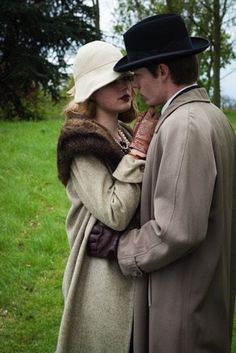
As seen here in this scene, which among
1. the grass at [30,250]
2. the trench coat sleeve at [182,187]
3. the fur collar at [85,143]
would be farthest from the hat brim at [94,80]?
the grass at [30,250]

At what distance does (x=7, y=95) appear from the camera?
1702 cm

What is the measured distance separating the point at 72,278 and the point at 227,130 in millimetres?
1011

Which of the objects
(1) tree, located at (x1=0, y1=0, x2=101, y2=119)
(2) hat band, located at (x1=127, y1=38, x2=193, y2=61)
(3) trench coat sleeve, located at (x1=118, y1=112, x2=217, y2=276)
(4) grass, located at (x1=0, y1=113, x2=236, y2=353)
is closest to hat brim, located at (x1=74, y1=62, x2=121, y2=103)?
(2) hat band, located at (x1=127, y1=38, x2=193, y2=61)

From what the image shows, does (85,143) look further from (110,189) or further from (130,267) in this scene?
(130,267)

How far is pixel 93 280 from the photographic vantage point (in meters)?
2.34

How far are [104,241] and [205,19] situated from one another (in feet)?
66.3

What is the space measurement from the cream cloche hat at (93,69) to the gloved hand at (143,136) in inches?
10.6

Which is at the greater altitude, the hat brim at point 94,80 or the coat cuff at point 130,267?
the hat brim at point 94,80

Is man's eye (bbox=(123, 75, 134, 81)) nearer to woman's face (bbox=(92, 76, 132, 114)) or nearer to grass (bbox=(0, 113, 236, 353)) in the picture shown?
woman's face (bbox=(92, 76, 132, 114))

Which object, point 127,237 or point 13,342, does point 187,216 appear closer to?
point 127,237

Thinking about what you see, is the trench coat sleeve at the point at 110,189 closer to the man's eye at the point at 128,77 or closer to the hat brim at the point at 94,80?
the hat brim at the point at 94,80

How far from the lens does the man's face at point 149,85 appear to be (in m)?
2.07

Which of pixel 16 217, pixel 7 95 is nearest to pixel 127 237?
pixel 16 217

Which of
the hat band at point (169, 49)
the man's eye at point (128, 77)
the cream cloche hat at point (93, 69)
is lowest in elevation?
the man's eye at point (128, 77)
